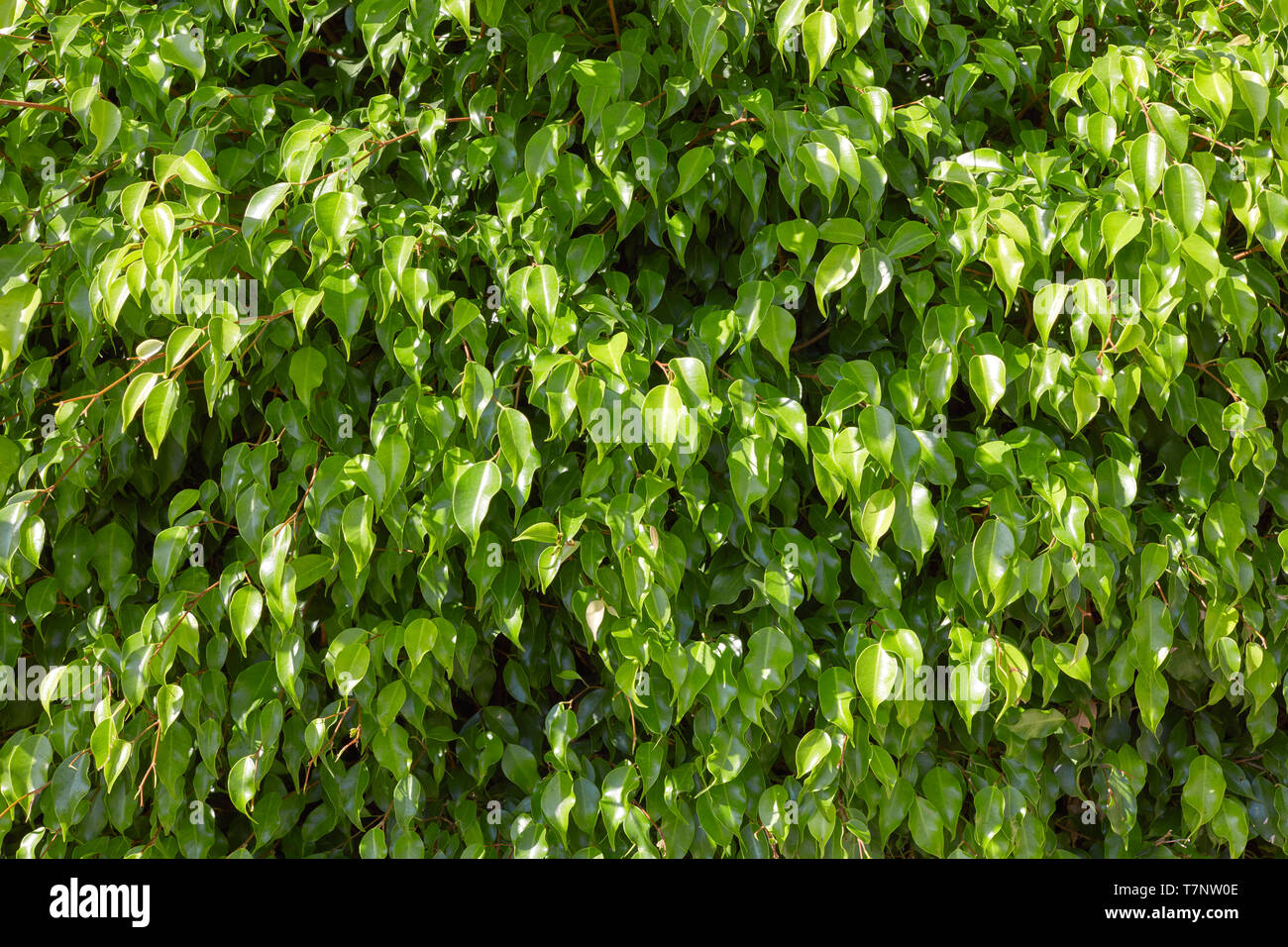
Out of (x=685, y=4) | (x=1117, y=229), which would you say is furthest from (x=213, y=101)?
(x=1117, y=229)

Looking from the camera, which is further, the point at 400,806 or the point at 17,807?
the point at 17,807

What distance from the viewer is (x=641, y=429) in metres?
1.25

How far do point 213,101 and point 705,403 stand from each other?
0.82 m

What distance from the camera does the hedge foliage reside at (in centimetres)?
129

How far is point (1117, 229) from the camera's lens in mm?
1276

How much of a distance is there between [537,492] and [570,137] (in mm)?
528

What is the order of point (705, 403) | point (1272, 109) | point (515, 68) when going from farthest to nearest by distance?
point (515, 68) → point (1272, 109) → point (705, 403)

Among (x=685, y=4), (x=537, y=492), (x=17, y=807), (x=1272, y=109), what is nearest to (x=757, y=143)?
(x=685, y=4)

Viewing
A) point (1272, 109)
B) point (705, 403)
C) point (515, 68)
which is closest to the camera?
point (705, 403)

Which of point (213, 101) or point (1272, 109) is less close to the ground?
point (1272, 109)

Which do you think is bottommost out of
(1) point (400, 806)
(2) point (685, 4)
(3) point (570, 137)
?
(1) point (400, 806)

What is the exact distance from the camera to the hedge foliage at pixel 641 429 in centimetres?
129

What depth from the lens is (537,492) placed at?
1.46 meters

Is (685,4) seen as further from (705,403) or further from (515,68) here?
(705,403)
